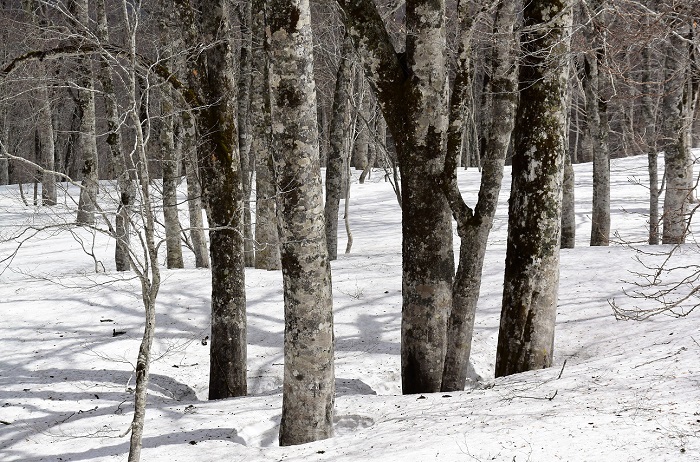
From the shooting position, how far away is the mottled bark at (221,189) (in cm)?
739

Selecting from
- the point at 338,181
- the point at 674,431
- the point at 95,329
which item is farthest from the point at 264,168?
the point at 674,431

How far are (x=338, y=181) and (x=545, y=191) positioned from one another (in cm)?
734

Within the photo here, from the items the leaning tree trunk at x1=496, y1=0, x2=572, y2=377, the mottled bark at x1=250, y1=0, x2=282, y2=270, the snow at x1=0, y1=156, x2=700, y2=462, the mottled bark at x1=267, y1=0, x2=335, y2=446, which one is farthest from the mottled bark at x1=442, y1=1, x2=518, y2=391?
the mottled bark at x1=250, y1=0, x2=282, y2=270

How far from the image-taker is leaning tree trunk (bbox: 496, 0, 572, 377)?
6.36 metres

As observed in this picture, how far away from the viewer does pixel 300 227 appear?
216 inches

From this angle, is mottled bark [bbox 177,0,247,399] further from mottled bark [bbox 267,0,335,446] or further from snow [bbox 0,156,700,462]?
mottled bark [bbox 267,0,335,446]

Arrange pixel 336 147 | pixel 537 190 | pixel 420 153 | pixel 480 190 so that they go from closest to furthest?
1. pixel 537 190
2. pixel 420 153
3. pixel 480 190
4. pixel 336 147

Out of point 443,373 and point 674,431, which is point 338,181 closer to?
point 443,373

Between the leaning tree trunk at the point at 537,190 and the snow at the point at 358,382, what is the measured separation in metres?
Answer: 0.49

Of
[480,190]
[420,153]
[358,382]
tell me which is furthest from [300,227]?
[358,382]

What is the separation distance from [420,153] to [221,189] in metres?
2.39

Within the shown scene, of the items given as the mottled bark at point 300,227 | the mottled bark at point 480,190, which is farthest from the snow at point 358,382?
the mottled bark at point 480,190

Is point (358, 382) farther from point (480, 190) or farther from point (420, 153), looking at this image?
point (420, 153)

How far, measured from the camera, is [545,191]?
6391mm
